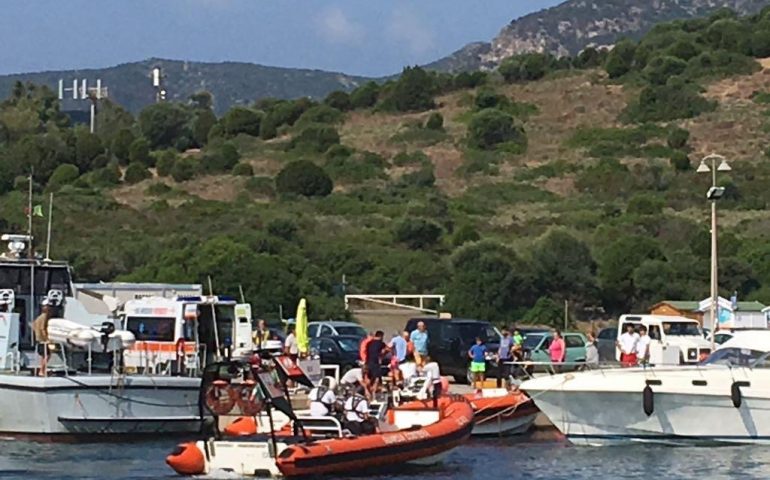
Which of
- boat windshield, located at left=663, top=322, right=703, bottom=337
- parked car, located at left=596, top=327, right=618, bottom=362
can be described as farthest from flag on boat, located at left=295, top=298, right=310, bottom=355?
boat windshield, located at left=663, top=322, right=703, bottom=337

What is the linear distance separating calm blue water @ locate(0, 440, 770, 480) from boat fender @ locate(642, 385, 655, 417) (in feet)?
2.36

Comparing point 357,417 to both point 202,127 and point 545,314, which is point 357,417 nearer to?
point 545,314

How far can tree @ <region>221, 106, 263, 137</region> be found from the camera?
356 ft

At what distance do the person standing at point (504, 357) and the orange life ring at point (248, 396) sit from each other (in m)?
8.32

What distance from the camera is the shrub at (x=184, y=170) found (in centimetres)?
9112

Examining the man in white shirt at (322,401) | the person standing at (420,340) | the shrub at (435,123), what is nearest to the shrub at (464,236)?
the shrub at (435,123)

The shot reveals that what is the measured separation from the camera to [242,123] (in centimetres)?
10900

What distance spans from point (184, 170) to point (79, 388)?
6495cm

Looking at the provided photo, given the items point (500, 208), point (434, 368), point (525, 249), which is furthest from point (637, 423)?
point (500, 208)

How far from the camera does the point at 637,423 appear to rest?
28047mm

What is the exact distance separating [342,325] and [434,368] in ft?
42.8

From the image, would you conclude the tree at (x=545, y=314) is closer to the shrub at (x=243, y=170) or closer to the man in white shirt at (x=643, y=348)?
the man in white shirt at (x=643, y=348)

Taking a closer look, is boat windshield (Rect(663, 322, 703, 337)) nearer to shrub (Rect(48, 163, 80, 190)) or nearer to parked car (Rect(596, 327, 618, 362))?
parked car (Rect(596, 327, 618, 362))

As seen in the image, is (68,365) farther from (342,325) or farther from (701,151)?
(701,151)
